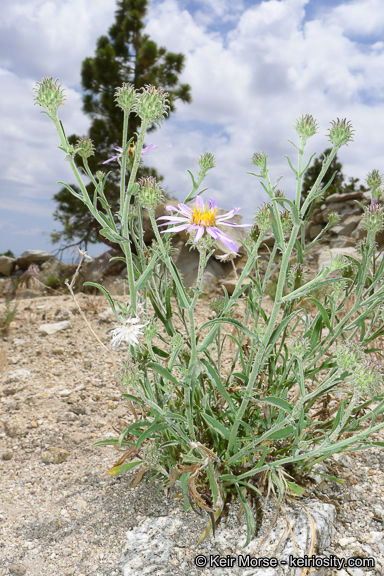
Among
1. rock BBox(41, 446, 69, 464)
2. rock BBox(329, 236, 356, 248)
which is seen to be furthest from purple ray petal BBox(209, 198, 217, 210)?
rock BBox(329, 236, 356, 248)

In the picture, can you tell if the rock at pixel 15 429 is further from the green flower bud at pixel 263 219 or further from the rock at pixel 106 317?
the green flower bud at pixel 263 219

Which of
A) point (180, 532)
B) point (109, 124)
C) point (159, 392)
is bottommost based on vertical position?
point (180, 532)

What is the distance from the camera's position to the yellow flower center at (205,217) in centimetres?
135

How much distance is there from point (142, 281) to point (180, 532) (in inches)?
38.7

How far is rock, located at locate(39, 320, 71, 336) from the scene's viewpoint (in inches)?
156

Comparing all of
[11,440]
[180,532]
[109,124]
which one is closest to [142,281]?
[180,532]

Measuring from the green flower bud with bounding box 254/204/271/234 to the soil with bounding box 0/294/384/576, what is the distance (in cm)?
114

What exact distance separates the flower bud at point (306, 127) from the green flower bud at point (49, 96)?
25.8 inches

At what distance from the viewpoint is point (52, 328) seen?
13.1ft

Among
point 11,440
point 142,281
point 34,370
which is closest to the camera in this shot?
point 142,281

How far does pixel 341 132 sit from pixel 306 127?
9 cm

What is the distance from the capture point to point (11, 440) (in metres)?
2.65

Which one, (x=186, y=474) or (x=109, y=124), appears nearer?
(x=186, y=474)

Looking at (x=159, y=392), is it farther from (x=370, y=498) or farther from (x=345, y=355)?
(x=370, y=498)
